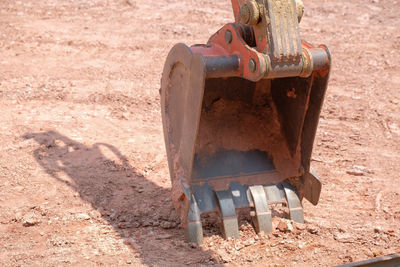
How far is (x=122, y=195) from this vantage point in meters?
4.25

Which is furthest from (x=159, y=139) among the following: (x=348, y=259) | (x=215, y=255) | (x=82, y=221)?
(x=348, y=259)

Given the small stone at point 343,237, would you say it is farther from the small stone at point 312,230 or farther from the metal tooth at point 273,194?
the metal tooth at point 273,194

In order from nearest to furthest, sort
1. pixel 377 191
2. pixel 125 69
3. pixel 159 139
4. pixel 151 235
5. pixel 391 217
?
pixel 151 235 < pixel 391 217 < pixel 377 191 < pixel 159 139 < pixel 125 69

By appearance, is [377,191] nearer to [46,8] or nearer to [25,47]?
[25,47]

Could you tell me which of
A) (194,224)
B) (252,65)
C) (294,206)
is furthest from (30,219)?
(252,65)

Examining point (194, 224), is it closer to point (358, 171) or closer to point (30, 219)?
point (30, 219)

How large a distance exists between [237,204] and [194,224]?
362mm

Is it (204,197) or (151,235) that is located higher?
(204,197)

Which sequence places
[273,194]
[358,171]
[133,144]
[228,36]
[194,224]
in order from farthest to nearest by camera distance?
[133,144] → [358,171] → [273,194] → [194,224] → [228,36]

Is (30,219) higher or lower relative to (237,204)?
lower

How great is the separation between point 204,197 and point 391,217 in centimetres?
148

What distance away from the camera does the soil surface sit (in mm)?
3588

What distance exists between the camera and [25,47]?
7.48m

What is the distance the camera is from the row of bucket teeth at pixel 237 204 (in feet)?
11.6
